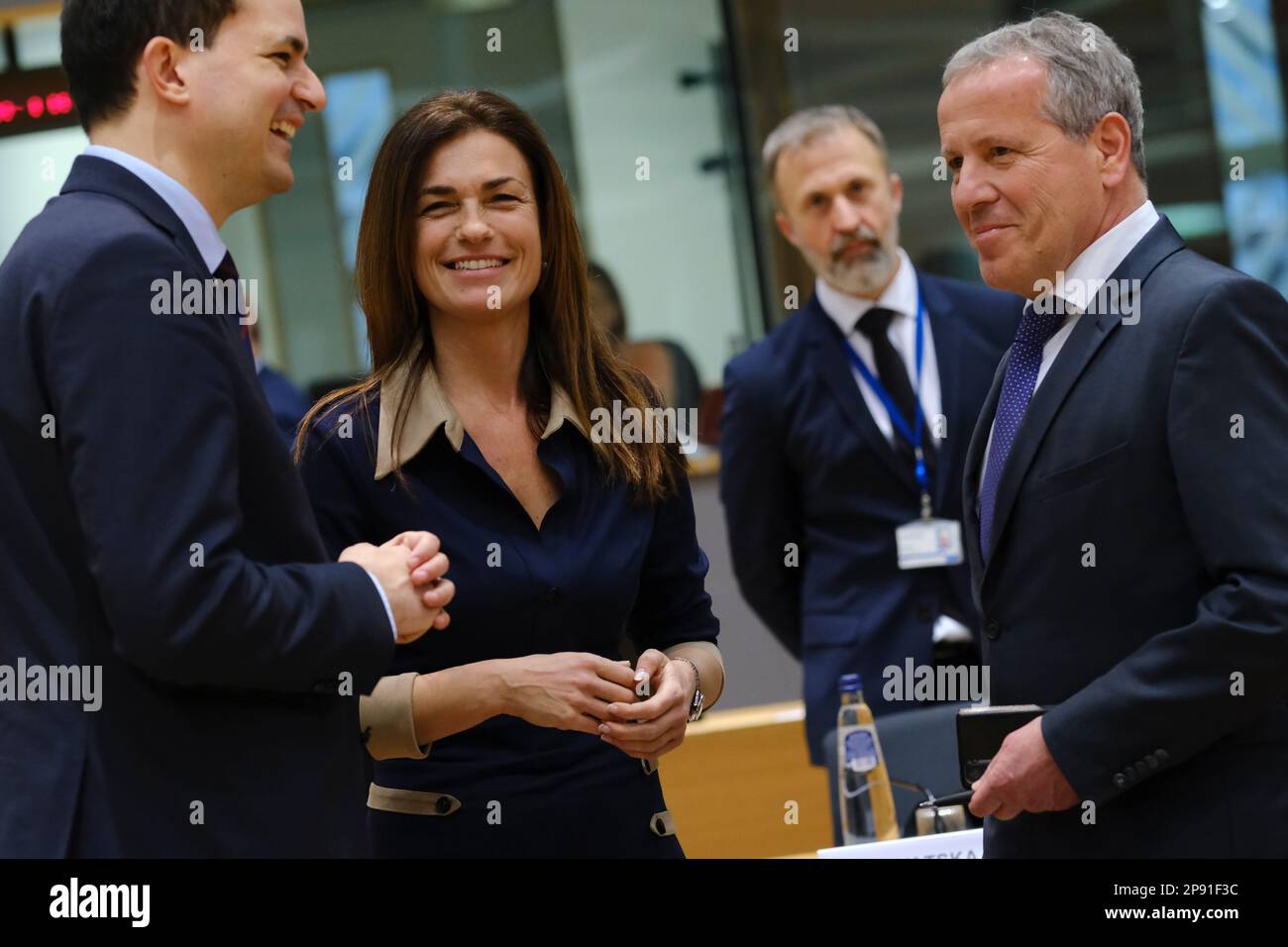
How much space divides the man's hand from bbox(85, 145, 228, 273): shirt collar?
1.06 metres

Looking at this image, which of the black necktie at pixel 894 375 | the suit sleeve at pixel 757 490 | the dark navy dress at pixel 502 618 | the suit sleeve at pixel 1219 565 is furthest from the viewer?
the suit sleeve at pixel 757 490

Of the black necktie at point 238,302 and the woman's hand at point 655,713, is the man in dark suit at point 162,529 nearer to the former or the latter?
the black necktie at point 238,302

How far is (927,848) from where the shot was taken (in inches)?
83.9

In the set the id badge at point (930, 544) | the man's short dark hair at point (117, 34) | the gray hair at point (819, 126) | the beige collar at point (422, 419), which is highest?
the gray hair at point (819, 126)

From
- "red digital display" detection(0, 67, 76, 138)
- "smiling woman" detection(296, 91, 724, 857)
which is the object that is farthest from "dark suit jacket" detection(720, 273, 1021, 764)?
"red digital display" detection(0, 67, 76, 138)

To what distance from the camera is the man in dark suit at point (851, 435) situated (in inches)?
135

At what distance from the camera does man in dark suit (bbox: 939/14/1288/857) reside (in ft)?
5.66

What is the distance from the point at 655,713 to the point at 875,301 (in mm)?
1815

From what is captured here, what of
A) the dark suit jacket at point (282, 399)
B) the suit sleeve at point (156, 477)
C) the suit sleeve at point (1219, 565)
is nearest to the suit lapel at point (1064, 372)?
the suit sleeve at point (1219, 565)

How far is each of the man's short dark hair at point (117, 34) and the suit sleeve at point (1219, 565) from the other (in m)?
1.14

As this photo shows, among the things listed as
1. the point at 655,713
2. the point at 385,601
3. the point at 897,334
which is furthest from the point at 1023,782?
the point at 897,334
